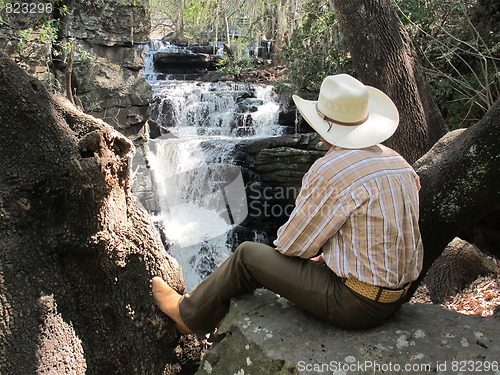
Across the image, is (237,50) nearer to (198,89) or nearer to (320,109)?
(198,89)

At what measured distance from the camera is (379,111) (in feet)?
8.52

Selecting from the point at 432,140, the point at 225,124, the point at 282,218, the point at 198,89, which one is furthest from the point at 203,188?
the point at 432,140

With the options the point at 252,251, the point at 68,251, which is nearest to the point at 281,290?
the point at 252,251

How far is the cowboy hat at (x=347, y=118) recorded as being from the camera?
2.38 metres

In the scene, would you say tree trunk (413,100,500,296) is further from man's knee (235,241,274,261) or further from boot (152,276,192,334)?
boot (152,276,192,334)

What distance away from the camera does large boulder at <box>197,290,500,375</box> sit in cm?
210

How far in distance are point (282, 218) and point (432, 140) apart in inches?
252

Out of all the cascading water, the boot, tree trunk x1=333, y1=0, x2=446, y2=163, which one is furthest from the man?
the cascading water

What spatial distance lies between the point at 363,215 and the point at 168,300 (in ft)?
4.09

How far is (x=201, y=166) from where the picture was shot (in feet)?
35.9

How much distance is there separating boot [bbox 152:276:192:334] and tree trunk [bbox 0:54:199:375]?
0.22ft

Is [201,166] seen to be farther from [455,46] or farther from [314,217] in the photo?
[314,217]

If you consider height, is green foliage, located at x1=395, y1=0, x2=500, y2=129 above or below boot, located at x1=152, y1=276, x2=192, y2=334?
above

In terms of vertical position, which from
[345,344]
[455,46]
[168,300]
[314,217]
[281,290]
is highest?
[455,46]
